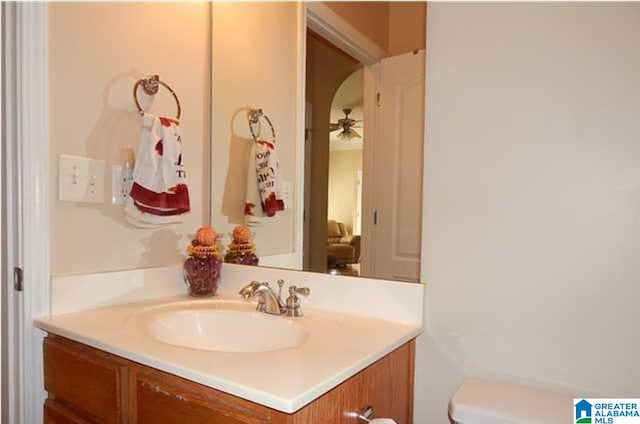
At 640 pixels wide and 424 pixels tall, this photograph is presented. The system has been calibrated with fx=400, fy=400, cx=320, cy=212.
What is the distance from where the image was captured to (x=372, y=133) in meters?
1.17

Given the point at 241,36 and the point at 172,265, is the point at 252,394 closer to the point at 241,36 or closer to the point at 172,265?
the point at 172,265

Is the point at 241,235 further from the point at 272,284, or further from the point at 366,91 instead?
the point at 366,91

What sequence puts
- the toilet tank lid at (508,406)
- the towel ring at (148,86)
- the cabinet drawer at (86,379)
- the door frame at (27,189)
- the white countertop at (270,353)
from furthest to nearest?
the towel ring at (148,86)
the door frame at (27,189)
the cabinet drawer at (86,379)
the toilet tank lid at (508,406)
the white countertop at (270,353)

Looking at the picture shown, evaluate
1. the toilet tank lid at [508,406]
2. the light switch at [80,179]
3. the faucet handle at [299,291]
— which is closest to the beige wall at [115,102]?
the light switch at [80,179]

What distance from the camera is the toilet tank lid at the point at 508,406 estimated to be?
75 centimetres

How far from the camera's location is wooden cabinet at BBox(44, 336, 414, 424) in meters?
0.68

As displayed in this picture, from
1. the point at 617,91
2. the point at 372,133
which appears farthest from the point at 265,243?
the point at 617,91

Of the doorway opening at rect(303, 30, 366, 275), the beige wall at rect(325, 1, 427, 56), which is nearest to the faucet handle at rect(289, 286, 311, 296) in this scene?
the doorway opening at rect(303, 30, 366, 275)

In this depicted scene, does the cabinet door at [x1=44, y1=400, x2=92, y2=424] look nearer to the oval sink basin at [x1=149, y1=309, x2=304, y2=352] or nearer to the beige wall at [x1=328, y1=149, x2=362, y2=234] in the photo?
the oval sink basin at [x1=149, y1=309, x2=304, y2=352]

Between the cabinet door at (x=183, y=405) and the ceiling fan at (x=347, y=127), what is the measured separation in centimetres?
80

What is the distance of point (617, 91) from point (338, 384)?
2.59 ft

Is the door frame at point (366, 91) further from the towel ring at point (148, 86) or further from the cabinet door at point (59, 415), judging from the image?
the cabinet door at point (59, 415)

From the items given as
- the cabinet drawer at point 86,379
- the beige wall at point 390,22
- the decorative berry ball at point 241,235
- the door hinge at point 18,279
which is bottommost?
the cabinet drawer at point 86,379

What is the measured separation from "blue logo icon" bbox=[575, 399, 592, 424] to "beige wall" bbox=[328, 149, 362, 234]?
0.66 m
